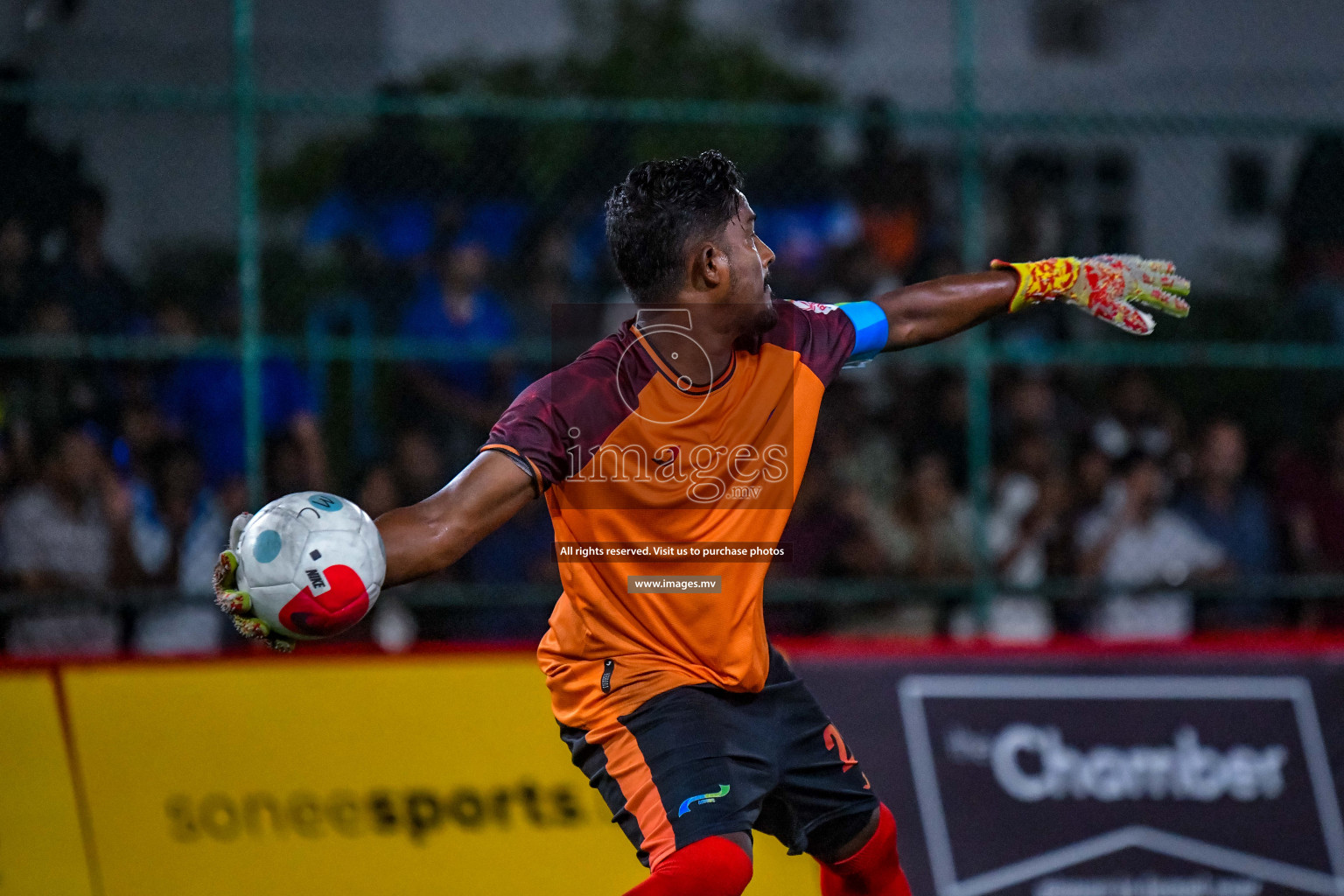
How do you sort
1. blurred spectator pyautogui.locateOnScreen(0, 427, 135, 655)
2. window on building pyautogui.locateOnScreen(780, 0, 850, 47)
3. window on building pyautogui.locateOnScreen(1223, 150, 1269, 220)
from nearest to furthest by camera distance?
1. blurred spectator pyautogui.locateOnScreen(0, 427, 135, 655)
2. window on building pyautogui.locateOnScreen(1223, 150, 1269, 220)
3. window on building pyautogui.locateOnScreen(780, 0, 850, 47)

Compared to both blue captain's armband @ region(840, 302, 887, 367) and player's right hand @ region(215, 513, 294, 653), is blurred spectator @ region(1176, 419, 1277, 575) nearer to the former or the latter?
blue captain's armband @ region(840, 302, 887, 367)

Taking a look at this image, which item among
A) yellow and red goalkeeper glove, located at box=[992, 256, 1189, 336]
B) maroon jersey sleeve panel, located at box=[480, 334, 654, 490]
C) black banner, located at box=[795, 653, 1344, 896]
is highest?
yellow and red goalkeeper glove, located at box=[992, 256, 1189, 336]

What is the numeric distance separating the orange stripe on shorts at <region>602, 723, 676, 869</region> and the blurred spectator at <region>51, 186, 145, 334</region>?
3.92m

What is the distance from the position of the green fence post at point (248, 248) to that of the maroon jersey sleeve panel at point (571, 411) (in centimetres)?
323

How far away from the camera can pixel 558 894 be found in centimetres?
537

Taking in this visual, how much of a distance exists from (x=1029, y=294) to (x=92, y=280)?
4395 mm

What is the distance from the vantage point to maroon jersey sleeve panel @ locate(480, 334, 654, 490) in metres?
3.36

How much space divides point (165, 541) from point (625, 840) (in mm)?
2594

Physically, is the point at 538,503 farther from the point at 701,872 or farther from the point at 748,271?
the point at 701,872

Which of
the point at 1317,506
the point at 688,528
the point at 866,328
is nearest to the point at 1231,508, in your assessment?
the point at 1317,506

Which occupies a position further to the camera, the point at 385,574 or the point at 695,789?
the point at 695,789

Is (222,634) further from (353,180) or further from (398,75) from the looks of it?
(398,75)

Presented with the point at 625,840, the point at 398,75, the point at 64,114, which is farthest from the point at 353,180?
the point at 625,840

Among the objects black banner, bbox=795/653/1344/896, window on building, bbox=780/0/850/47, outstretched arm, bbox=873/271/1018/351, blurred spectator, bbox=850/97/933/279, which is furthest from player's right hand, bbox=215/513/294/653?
window on building, bbox=780/0/850/47
